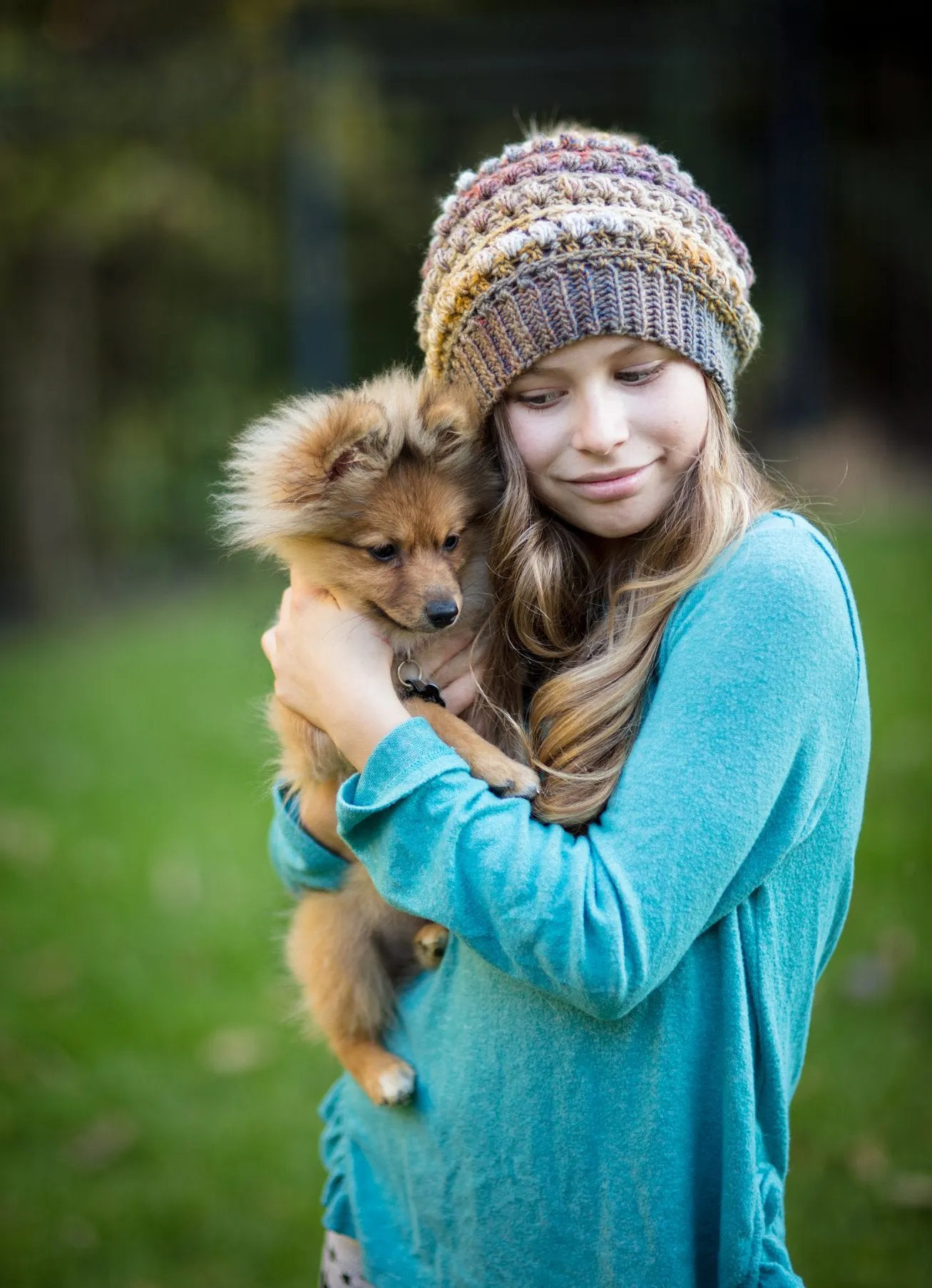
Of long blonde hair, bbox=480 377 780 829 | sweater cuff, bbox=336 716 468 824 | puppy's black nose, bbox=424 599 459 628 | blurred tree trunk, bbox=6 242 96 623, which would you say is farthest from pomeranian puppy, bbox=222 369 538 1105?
blurred tree trunk, bbox=6 242 96 623

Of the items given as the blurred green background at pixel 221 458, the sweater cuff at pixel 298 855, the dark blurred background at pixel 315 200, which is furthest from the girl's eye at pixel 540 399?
the dark blurred background at pixel 315 200

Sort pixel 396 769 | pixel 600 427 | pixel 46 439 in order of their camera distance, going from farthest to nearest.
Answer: pixel 46 439, pixel 600 427, pixel 396 769

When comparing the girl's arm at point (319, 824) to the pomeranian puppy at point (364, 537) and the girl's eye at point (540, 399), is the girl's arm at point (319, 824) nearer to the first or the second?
the pomeranian puppy at point (364, 537)

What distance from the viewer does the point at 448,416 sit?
2.22 metres

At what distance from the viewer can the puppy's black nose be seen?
91.6 inches

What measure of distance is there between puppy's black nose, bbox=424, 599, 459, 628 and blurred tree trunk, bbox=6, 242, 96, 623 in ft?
25.6

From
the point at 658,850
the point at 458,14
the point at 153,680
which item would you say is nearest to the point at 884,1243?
the point at 658,850

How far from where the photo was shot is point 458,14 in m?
10.5

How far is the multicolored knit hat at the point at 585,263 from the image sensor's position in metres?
1.79

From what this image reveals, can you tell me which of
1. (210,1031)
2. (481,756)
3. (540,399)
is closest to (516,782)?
(481,756)

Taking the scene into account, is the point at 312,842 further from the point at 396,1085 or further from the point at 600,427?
the point at 600,427

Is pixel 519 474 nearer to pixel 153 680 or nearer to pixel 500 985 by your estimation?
pixel 500 985

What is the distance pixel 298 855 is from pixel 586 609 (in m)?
0.70

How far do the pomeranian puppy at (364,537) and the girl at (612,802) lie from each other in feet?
0.84
